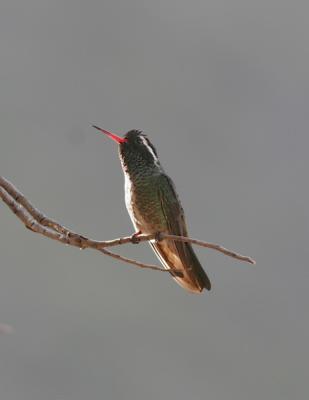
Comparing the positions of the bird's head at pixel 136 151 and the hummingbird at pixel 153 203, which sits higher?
the bird's head at pixel 136 151

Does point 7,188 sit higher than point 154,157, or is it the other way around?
point 154,157

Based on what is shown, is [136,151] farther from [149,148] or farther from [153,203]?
[153,203]

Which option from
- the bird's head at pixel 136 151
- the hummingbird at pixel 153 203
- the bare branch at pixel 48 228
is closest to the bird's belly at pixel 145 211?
the hummingbird at pixel 153 203

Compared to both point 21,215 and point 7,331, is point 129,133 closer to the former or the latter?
point 21,215

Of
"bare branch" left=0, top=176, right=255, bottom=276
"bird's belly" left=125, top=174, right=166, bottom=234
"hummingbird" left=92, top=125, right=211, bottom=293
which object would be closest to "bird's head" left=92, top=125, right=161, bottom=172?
"hummingbird" left=92, top=125, right=211, bottom=293

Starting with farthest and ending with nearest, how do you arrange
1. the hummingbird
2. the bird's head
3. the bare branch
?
1. the bird's head
2. the hummingbird
3. the bare branch

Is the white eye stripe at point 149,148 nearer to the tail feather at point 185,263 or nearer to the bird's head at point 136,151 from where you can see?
the bird's head at point 136,151

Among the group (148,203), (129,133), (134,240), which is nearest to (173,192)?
(148,203)

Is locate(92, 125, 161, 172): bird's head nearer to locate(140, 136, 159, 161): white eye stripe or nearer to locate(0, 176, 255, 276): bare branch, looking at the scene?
locate(140, 136, 159, 161): white eye stripe
